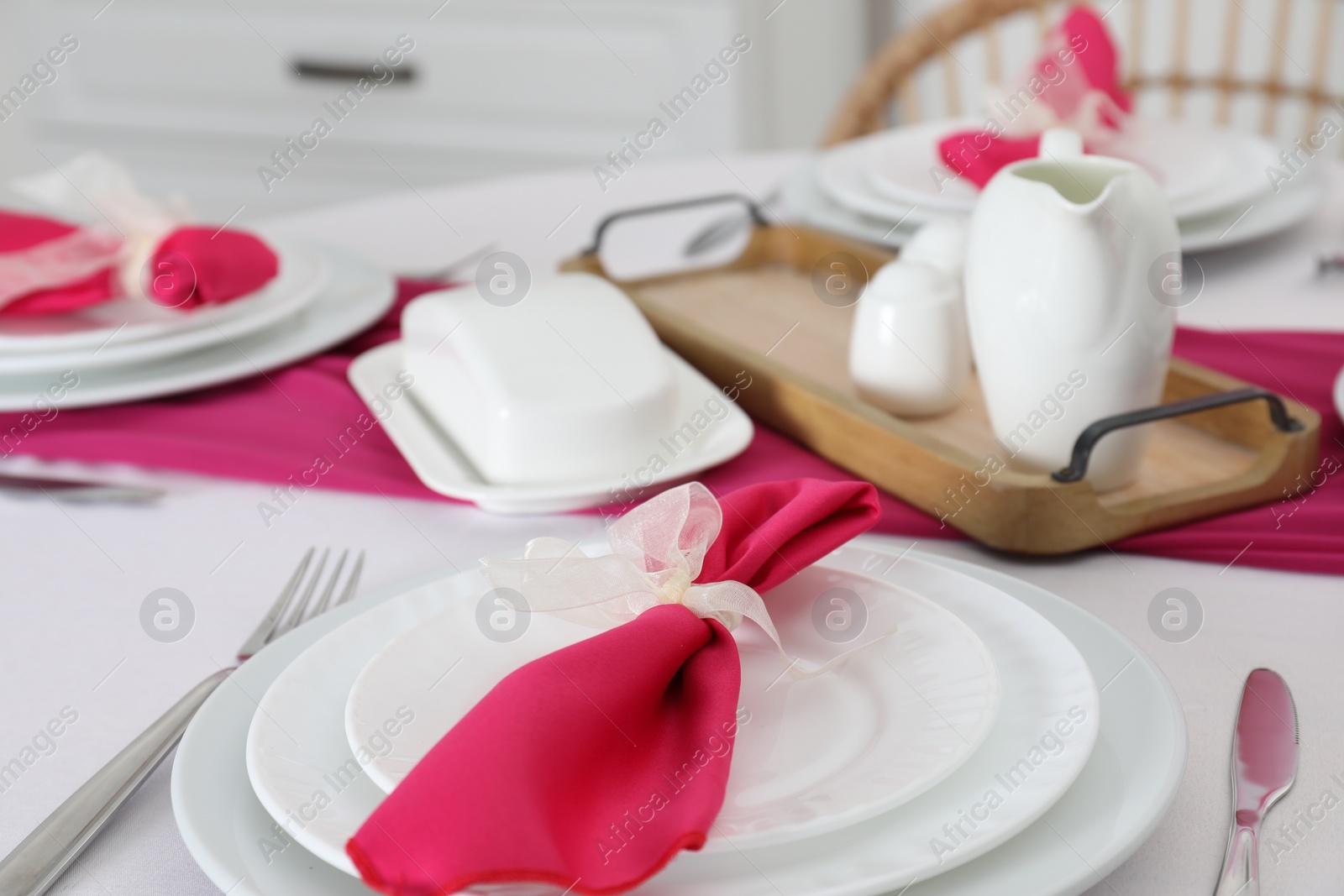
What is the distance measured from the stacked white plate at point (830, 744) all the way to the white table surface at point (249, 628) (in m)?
0.03

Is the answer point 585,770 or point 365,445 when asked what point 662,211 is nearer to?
point 365,445

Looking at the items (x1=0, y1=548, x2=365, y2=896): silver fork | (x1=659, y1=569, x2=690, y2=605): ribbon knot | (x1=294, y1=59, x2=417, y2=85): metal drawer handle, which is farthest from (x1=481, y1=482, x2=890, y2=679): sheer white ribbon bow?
(x1=294, y1=59, x2=417, y2=85): metal drawer handle

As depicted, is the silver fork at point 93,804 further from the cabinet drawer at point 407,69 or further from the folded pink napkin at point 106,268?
the cabinet drawer at point 407,69

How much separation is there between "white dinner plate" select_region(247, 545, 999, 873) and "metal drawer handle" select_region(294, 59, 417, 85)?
2.20 metres

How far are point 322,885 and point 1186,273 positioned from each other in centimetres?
82

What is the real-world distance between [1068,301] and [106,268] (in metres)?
0.62

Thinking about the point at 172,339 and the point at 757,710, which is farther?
the point at 172,339

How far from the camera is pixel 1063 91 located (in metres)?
0.97

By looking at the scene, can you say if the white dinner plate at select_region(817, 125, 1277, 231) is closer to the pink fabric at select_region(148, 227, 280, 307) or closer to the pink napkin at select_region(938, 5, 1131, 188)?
the pink napkin at select_region(938, 5, 1131, 188)

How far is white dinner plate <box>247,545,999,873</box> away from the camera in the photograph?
0.35 meters

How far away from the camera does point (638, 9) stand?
89.1 inches

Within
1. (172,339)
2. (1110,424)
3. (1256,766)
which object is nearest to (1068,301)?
(1110,424)

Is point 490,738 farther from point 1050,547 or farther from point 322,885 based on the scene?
point 1050,547

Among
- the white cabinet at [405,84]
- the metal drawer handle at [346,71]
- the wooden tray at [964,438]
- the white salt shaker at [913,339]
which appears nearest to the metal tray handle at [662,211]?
the wooden tray at [964,438]
